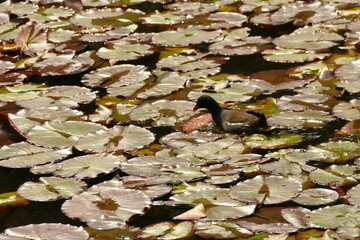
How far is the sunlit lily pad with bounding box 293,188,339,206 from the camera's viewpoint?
359cm

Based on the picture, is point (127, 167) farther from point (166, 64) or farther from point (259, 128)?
point (166, 64)

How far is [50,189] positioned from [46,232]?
448 mm

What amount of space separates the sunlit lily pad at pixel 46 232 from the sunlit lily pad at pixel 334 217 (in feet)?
3.31

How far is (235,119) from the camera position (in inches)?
174

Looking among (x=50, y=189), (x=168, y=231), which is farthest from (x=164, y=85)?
(x=168, y=231)

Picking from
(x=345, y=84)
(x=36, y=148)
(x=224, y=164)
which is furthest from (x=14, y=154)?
(x=345, y=84)

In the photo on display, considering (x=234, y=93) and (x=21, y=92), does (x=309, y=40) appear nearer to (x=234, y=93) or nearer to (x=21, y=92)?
(x=234, y=93)

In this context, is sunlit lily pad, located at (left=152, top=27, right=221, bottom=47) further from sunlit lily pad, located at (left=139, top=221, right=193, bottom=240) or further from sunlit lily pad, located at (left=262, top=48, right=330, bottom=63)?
sunlit lily pad, located at (left=139, top=221, right=193, bottom=240)

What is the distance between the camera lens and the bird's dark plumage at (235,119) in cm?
439

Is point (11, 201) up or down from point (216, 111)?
down

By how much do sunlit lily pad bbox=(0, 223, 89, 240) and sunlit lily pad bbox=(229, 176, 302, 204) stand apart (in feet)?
2.51

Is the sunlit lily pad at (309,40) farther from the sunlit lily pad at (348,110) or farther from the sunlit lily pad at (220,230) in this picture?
the sunlit lily pad at (220,230)

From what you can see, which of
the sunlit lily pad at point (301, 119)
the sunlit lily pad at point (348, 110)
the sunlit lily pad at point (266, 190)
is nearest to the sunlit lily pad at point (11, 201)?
the sunlit lily pad at point (266, 190)

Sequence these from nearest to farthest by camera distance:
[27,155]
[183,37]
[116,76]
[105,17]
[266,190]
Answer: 1. [266,190]
2. [27,155]
3. [116,76]
4. [183,37]
5. [105,17]
